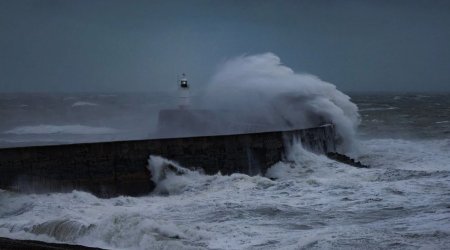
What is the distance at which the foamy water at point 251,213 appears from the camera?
6.34 m

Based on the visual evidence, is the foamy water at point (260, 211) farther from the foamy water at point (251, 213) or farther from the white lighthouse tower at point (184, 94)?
the white lighthouse tower at point (184, 94)

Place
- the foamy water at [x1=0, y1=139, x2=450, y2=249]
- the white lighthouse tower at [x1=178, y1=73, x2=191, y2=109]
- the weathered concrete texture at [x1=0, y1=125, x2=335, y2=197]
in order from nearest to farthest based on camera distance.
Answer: the foamy water at [x1=0, y1=139, x2=450, y2=249] < the weathered concrete texture at [x1=0, y1=125, x2=335, y2=197] < the white lighthouse tower at [x1=178, y1=73, x2=191, y2=109]

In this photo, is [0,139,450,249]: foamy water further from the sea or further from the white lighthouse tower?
the white lighthouse tower

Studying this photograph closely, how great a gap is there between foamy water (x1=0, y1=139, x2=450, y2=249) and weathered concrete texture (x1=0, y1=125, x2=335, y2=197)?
244 mm

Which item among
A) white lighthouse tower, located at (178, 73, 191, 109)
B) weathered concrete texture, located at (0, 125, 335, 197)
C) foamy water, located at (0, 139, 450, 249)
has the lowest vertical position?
foamy water, located at (0, 139, 450, 249)

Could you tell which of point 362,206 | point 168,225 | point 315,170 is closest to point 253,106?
point 315,170

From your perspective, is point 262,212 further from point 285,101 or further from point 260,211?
point 285,101

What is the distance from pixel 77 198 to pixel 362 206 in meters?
4.05

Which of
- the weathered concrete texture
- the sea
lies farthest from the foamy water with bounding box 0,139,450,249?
the weathered concrete texture

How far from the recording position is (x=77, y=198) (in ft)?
28.6

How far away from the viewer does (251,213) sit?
766cm

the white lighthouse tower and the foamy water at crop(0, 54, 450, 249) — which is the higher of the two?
the white lighthouse tower

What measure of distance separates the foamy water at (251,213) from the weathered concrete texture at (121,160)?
0.24 m

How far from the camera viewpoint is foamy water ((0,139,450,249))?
20.8 ft
